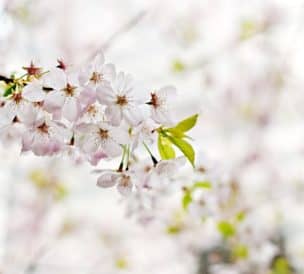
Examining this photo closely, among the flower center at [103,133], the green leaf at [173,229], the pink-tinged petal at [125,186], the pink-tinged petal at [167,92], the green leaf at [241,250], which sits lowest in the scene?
the pink-tinged petal at [125,186]

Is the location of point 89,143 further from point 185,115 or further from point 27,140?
point 185,115

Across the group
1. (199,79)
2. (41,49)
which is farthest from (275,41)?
(41,49)

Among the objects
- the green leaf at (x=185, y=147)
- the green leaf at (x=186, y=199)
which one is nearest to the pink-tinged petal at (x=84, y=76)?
the green leaf at (x=185, y=147)

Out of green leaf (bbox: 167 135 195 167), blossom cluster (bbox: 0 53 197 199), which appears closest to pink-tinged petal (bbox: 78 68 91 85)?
blossom cluster (bbox: 0 53 197 199)

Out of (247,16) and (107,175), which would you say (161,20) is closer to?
(247,16)

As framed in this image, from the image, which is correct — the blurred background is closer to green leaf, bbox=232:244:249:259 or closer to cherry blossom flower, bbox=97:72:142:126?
green leaf, bbox=232:244:249:259

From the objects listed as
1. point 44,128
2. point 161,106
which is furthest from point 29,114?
point 161,106

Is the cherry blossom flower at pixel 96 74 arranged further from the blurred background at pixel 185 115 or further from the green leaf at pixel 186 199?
the blurred background at pixel 185 115
